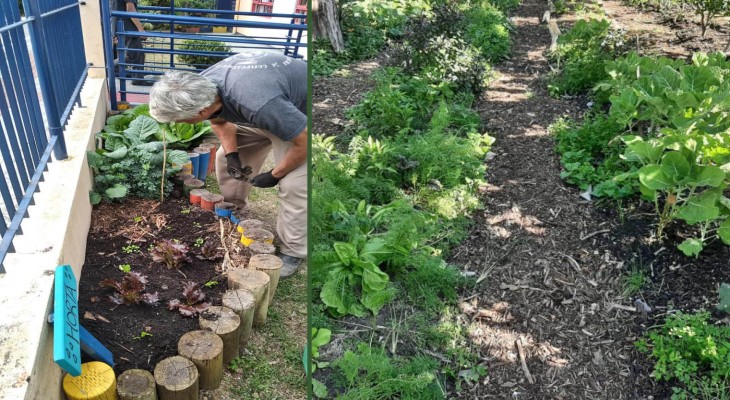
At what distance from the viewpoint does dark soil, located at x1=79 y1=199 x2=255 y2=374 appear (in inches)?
102

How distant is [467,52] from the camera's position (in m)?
5.82

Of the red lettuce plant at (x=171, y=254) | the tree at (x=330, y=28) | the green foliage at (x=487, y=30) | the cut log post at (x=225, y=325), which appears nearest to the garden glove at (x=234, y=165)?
the red lettuce plant at (x=171, y=254)

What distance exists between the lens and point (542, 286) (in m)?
3.10

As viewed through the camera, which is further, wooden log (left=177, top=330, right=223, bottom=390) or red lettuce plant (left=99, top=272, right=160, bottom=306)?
red lettuce plant (left=99, top=272, right=160, bottom=306)

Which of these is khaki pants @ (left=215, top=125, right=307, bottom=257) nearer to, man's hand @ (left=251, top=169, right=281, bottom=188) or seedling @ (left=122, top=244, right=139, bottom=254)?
man's hand @ (left=251, top=169, right=281, bottom=188)

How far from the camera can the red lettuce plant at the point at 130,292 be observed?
109 inches

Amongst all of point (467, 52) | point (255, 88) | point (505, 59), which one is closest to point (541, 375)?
point (255, 88)

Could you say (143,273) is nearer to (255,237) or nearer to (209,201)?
(255,237)

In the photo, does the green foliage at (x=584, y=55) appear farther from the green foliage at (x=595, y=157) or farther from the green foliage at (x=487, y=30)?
the green foliage at (x=487, y=30)

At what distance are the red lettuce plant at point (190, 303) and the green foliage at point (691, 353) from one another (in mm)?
2178

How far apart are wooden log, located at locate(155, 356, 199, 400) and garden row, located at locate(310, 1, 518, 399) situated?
540mm

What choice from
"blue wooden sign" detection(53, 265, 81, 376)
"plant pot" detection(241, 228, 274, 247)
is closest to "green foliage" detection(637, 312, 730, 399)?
"plant pot" detection(241, 228, 274, 247)

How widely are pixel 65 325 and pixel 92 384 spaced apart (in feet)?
1.59

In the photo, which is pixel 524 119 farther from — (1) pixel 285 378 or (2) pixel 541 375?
(1) pixel 285 378
